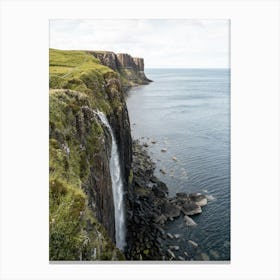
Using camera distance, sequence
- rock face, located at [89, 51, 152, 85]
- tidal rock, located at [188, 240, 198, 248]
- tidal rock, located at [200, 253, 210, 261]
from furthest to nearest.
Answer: tidal rock, located at [188, 240, 198, 248] → rock face, located at [89, 51, 152, 85] → tidal rock, located at [200, 253, 210, 261]

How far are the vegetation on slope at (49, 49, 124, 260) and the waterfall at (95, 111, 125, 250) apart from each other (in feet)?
5.25

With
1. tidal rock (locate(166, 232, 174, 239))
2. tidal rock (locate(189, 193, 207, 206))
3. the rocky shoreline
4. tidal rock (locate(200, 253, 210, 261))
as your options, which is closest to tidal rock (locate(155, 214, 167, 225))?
the rocky shoreline

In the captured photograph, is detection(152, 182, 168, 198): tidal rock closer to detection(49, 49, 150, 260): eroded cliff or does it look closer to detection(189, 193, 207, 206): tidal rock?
detection(189, 193, 207, 206): tidal rock

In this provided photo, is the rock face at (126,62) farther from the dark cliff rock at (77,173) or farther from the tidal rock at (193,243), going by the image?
the tidal rock at (193,243)

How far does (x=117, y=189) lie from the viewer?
36.8 ft

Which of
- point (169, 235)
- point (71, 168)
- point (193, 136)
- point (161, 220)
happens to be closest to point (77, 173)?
point (71, 168)

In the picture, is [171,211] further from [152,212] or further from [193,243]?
[193,243]

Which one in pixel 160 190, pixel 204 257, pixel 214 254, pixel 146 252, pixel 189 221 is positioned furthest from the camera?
pixel 160 190

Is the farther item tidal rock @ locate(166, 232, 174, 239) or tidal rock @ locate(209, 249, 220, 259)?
tidal rock @ locate(166, 232, 174, 239)

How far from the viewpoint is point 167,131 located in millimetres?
10750

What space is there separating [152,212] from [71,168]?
6.59 meters

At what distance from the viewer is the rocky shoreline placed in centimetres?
1016
